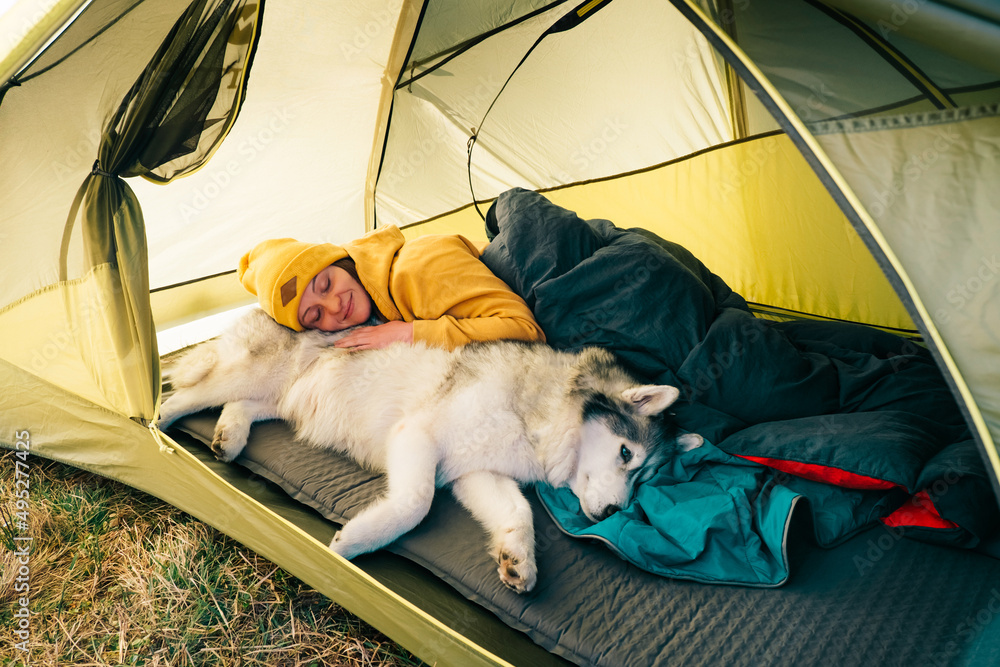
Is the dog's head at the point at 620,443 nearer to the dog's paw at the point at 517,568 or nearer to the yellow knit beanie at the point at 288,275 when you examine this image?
the dog's paw at the point at 517,568

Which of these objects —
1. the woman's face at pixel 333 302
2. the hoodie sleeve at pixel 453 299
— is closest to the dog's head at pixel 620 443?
the hoodie sleeve at pixel 453 299

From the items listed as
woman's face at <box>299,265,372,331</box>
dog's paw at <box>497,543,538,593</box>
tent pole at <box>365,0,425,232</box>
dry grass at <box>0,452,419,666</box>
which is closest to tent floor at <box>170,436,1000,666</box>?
dog's paw at <box>497,543,538,593</box>

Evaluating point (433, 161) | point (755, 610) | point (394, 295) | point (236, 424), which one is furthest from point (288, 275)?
point (755, 610)

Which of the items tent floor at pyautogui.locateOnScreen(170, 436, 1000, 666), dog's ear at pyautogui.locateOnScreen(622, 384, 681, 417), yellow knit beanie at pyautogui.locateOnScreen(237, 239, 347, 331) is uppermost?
yellow knit beanie at pyautogui.locateOnScreen(237, 239, 347, 331)

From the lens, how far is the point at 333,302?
2518mm

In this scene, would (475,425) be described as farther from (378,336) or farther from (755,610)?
(755,610)

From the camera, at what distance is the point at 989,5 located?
1.18 meters

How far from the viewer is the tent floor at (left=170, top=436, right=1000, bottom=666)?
1.44m

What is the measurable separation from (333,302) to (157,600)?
4.01ft

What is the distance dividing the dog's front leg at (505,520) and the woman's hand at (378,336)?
0.67 meters

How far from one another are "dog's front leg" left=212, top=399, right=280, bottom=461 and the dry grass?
0.30 m

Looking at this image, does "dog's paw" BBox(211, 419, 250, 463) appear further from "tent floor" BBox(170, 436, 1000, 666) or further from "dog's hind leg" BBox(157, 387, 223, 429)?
"tent floor" BBox(170, 436, 1000, 666)

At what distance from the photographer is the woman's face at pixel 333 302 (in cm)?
249

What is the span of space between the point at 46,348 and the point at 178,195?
1090mm
